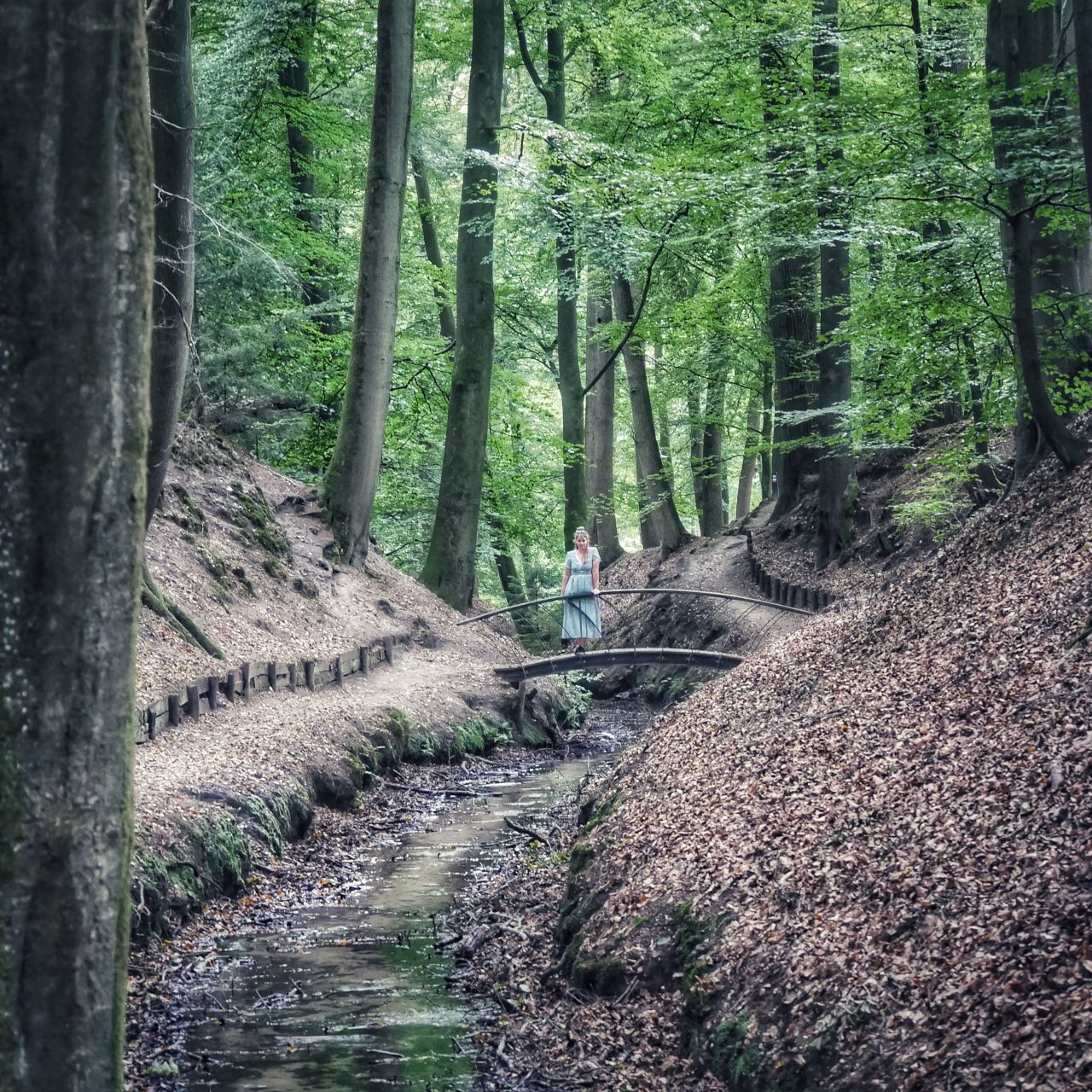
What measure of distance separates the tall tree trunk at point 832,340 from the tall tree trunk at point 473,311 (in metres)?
5.22

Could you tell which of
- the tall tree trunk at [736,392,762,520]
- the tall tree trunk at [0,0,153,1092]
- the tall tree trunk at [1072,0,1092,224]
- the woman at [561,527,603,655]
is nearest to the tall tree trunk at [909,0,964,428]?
the tall tree trunk at [1072,0,1092,224]

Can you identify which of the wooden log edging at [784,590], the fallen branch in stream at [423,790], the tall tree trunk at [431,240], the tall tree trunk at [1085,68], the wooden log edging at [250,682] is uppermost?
the tall tree trunk at [431,240]

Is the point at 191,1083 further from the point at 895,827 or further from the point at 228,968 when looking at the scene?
the point at 895,827

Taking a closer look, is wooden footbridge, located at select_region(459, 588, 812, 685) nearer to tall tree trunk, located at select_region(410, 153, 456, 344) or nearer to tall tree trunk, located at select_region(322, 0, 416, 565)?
tall tree trunk, located at select_region(322, 0, 416, 565)

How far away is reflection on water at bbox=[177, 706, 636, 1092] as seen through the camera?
6254mm

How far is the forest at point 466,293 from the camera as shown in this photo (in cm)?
327

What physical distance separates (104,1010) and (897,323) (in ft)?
27.4

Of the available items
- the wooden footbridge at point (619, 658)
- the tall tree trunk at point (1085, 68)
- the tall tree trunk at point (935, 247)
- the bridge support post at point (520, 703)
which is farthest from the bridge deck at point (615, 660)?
the tall tree trunk at point (1085, 68)

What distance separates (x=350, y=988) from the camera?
7516 mm

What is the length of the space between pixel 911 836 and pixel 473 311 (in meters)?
14.9

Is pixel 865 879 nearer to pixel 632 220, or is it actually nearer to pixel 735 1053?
pixel 735 1053

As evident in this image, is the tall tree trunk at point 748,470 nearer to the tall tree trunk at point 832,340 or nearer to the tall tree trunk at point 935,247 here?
the tall tree trunk at point 832,340

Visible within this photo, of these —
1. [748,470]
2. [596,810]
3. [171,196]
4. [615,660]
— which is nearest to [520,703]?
[615,660]

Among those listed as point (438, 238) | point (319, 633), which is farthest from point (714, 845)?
point (438, 238)
